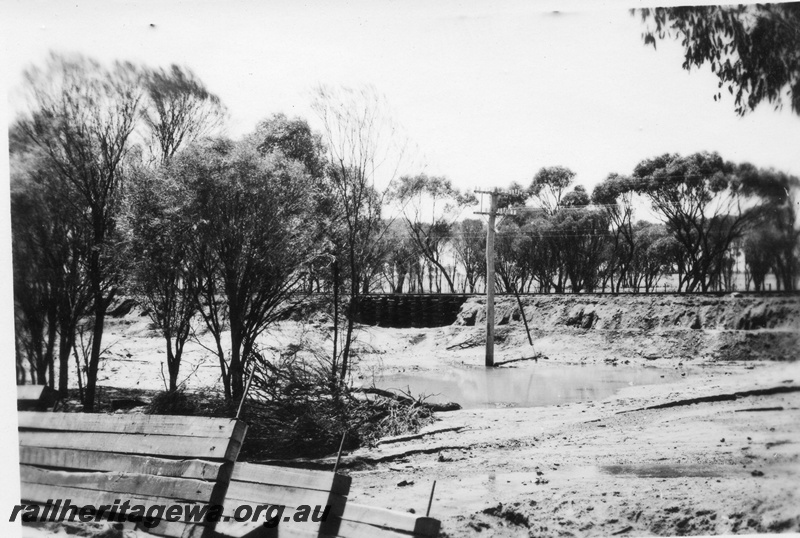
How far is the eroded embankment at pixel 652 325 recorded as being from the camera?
666cm

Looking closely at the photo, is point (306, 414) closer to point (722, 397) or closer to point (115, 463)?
point (115, 463)

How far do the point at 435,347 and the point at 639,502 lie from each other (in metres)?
12.6

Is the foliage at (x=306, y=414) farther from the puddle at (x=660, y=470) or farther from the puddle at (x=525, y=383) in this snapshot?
the puddle at (x=660, y=470)

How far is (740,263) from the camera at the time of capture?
746 centimetres

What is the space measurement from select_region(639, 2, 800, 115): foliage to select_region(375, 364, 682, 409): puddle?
17.7ft

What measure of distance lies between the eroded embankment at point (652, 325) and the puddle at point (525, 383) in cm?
110

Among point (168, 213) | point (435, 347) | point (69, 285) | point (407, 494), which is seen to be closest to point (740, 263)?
point (407, 494)

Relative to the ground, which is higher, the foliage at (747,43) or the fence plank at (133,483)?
the foliage at (747,43)

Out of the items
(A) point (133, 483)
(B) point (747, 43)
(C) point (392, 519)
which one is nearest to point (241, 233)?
(A) point (133, 483)

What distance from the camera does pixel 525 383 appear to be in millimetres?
11625

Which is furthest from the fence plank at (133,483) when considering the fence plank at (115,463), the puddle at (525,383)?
the puddle at (525,383)

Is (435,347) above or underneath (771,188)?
underneath

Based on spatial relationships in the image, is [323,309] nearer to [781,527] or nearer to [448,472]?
[448,472]

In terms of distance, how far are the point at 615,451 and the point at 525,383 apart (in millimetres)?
6012
